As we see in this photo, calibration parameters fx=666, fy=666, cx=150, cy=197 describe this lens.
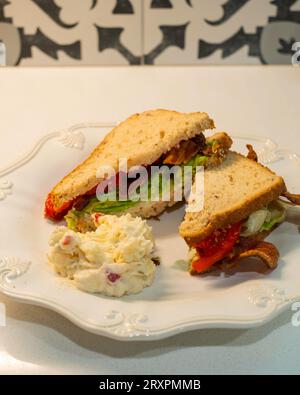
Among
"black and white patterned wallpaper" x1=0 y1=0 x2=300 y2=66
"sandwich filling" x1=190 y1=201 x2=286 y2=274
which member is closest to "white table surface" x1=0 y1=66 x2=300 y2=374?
"black and white patterned wallpaper" x1=0 y1=0 x2=300 y2=66

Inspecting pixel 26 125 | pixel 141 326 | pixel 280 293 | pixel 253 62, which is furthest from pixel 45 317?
pixel 253 62

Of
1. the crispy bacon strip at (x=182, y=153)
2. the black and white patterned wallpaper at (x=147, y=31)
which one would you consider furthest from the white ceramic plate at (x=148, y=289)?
the black and white patterned wallpaper at (x=147, y=31)

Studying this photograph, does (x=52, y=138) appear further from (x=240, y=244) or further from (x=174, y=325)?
(x=174, y=325)

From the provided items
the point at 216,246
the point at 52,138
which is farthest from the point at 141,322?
the point at 52,138

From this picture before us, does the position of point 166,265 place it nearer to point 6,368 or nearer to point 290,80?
point 6,368

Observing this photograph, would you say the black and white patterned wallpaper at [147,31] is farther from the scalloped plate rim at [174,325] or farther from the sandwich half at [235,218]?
the scalloped plate rim at [174,325]

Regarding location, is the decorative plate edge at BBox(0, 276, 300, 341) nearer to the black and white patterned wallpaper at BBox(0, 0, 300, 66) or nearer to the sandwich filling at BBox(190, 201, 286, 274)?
the sandwich filling at BBox(190, 201, 286, 274)

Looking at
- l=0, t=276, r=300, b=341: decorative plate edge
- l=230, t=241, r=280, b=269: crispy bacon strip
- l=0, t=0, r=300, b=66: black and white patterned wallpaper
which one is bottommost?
l=0, t=276, r=300, b=341: decorative plate edge
